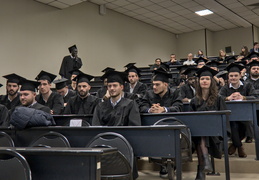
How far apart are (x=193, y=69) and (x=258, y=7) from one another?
811cm

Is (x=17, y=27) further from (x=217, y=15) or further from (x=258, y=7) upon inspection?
(x=258, y=7)

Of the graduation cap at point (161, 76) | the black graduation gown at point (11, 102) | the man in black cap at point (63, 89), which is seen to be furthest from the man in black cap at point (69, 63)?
the graduation cap at point (161, 76)

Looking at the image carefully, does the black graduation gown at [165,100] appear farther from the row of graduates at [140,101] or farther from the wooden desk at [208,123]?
the wooden desk at [208,123]

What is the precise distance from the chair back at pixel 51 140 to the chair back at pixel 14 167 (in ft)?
3.01

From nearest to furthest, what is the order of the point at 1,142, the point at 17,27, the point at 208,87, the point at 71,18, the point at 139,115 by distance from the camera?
the point at 1,142
the point at 139,115
the point at 208,87
the point at 17,27
the point at 71,18

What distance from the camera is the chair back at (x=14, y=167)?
6.07ft

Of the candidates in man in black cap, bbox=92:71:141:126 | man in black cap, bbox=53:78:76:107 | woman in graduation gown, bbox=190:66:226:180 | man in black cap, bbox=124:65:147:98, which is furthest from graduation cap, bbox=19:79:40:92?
man in black cap, bbox=124:65:147:98

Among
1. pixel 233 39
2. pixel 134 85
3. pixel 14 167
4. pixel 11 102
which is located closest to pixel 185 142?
pixel 14 167

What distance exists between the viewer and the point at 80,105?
5578mm

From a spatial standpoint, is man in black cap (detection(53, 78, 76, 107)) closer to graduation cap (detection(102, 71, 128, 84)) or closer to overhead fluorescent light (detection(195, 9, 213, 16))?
graduation cap (detection(102, 71, 128, 84))

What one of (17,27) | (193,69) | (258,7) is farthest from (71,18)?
(258,7)

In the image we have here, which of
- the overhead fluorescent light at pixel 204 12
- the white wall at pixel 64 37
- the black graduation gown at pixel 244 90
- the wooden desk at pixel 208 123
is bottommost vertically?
the wooden desk at pixel 208 123

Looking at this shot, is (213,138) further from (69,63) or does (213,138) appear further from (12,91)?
(69,63)

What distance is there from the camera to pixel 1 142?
313cm
